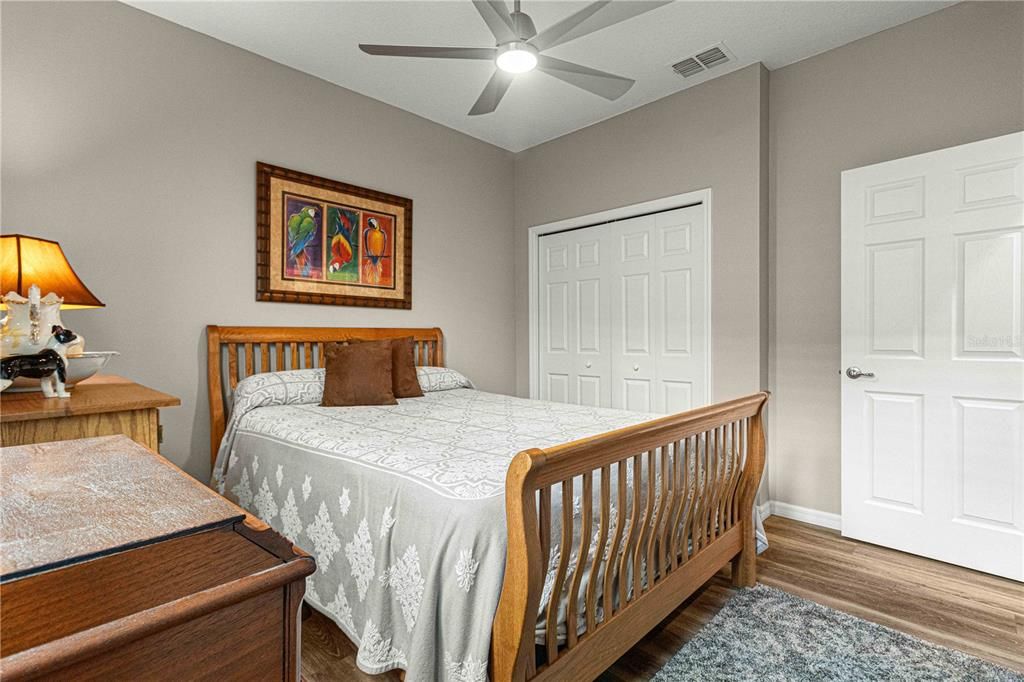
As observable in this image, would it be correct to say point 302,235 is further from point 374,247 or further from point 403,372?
point 403,372

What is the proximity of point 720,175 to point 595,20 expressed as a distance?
1687mm

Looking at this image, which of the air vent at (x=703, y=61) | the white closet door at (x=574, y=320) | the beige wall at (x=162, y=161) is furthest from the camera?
the white closet door at (x=574, y=320)

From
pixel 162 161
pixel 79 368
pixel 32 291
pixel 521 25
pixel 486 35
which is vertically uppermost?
pixel 486 35

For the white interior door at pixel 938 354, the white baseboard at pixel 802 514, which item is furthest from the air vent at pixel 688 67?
the white baseboard at pixel 802 514

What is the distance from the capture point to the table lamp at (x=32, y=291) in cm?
151

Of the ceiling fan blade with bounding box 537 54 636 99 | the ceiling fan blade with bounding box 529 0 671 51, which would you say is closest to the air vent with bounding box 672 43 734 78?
the ceiling fan blade with bounding box 537 54 636 99

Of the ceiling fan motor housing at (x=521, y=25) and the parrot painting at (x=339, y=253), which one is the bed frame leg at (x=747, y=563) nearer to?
the ceiling fan motor housing at (x=521, y=25)

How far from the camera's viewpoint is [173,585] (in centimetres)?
47

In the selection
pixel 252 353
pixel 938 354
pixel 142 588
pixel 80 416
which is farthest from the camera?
pixel 252 353

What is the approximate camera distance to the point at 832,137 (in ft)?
9.95

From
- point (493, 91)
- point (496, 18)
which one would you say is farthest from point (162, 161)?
point (496, 18)

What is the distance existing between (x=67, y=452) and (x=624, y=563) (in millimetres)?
1391

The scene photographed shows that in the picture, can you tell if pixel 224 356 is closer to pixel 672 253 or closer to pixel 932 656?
pixel 672 253

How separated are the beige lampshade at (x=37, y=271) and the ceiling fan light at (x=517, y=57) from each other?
1.81m
